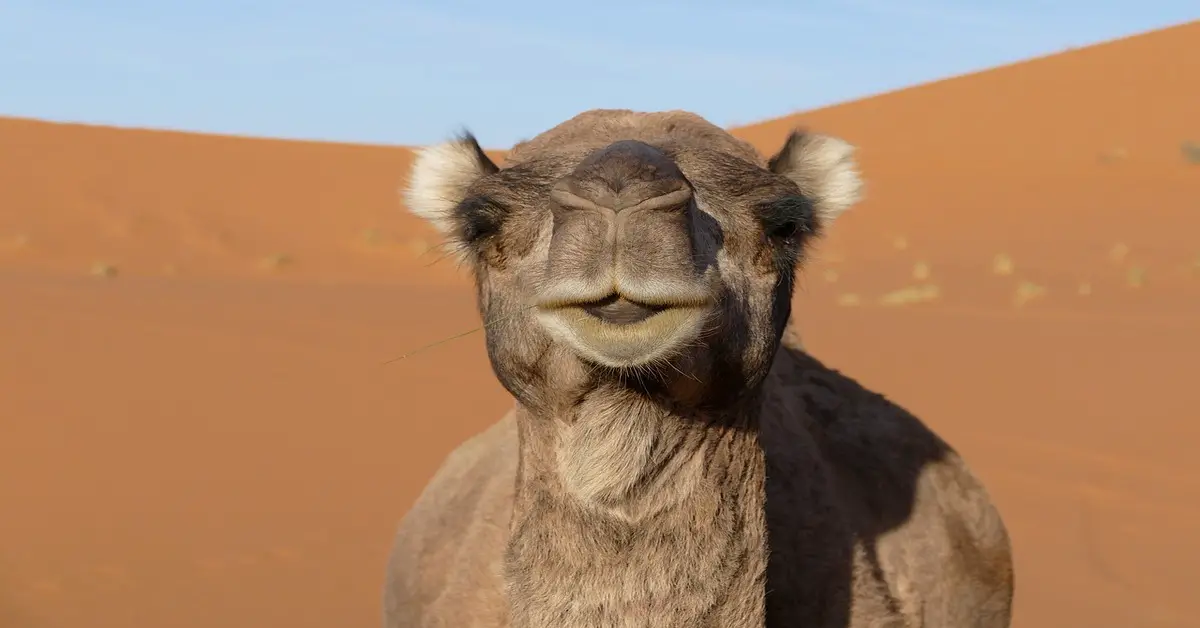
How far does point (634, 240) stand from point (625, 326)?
0.18 metres

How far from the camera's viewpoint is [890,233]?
92.2 feet

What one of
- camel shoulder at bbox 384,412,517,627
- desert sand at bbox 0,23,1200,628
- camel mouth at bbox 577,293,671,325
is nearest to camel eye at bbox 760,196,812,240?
camel mouth at bbox 577,293,671,325

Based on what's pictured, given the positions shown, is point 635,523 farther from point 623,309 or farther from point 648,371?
point 623,309

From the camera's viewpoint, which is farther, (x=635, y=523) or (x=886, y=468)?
(x=886, y=468)

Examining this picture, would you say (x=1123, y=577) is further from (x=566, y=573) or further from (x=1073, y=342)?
(x=1073, y=342)

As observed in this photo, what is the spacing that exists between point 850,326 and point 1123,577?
26.8 feet

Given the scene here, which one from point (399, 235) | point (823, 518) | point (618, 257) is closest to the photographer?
point (618, 257)

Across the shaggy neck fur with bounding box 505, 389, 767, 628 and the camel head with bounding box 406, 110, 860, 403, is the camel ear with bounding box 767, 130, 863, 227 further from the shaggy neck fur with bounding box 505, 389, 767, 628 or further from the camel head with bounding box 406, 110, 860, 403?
the shaggy neck fur with bounding box 505, 389, 767, 628

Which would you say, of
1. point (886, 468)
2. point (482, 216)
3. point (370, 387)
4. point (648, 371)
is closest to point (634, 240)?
point (648, 371)

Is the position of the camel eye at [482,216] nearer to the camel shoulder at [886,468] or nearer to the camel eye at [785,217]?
the camel eye at [785,217]

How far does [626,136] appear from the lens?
3.27m

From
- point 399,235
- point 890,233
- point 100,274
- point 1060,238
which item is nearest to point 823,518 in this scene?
point 100,274

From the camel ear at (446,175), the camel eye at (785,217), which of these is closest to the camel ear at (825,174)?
the camel eye at (785,217)

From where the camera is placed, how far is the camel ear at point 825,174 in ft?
11.0
